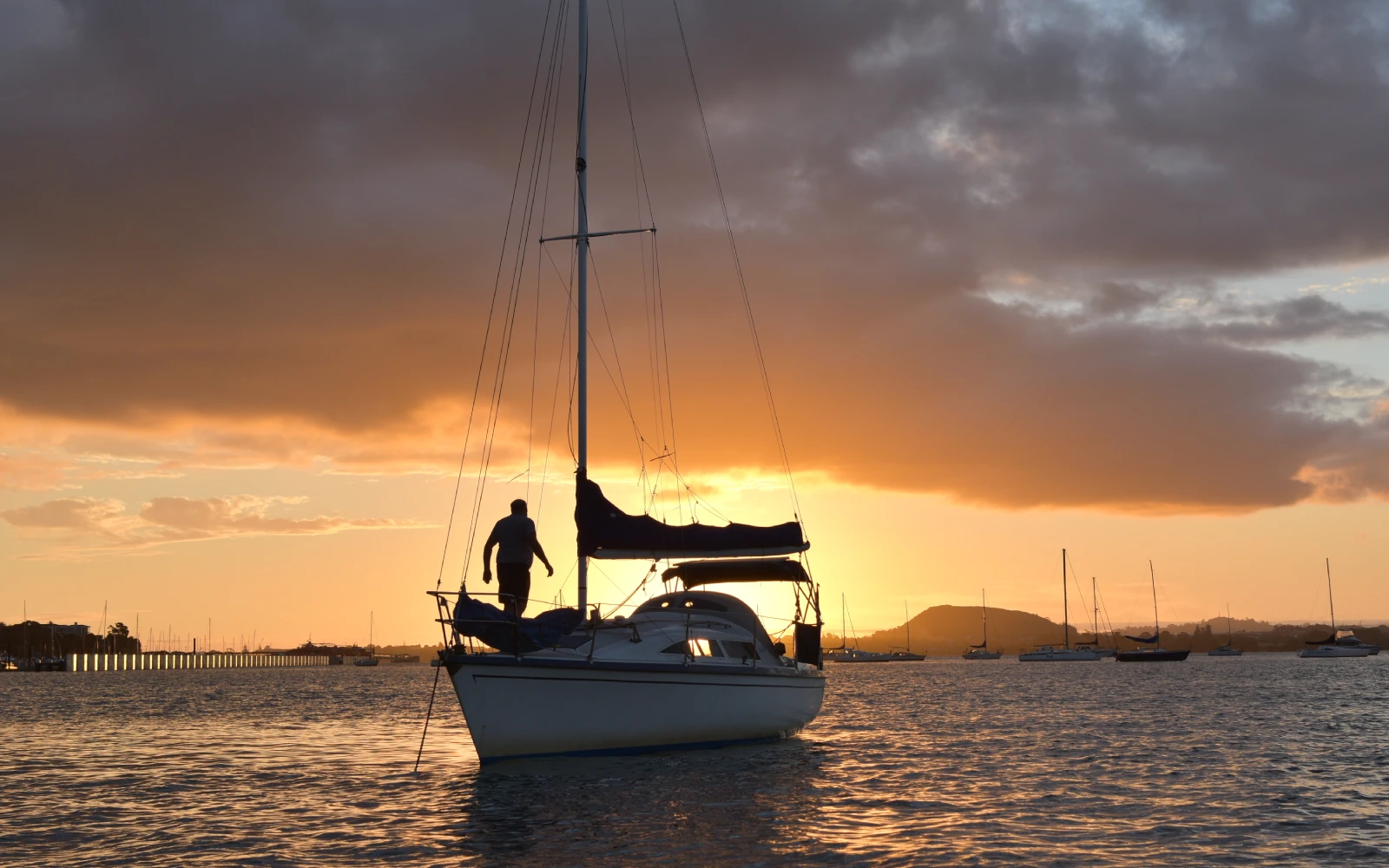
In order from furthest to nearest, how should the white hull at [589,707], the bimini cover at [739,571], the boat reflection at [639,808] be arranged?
the bimini cover at [739,571] < the white hull at [589,707] < the boat reflection at [639,808]

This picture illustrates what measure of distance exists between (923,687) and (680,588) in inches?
2085

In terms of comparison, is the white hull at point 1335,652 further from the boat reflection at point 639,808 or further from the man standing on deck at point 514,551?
the man standing on deck at point 514,551

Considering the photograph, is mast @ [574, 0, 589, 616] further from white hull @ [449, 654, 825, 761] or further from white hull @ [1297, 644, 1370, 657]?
white hull @ [1297, 644, 1370, 657]

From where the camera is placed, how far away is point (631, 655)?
21.5 metres

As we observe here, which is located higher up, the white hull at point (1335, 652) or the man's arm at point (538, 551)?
the man's arm at point (538, 551)

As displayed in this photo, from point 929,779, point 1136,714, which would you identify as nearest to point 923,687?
point 1136,714

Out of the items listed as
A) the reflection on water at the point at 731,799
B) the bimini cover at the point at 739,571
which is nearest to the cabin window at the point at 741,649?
the reflection on water at the point at 731,799

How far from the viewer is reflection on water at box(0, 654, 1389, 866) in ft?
47.5

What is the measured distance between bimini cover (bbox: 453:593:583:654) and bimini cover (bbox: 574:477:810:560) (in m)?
2.96

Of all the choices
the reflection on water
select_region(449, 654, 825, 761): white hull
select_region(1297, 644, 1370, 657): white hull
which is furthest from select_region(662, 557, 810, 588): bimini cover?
select_region(1297, 644, 1370, 657): white hull

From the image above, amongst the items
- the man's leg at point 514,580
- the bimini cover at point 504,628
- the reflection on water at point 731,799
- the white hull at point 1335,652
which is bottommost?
the white hull at point 1335,652

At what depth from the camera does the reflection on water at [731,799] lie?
14.5 m

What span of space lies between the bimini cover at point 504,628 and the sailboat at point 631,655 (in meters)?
0.02

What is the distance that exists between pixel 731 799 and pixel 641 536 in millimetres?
6723
